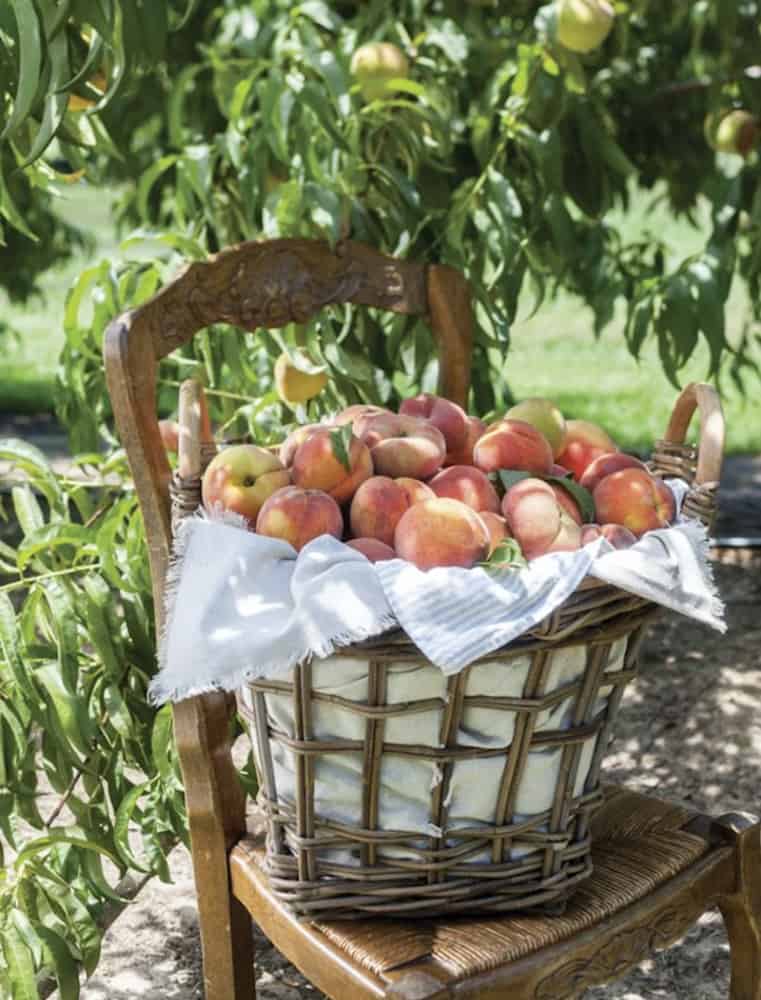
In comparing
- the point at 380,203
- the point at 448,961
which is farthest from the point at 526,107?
the point at 448,961

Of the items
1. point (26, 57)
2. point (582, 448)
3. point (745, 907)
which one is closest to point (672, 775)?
point (745, 907)

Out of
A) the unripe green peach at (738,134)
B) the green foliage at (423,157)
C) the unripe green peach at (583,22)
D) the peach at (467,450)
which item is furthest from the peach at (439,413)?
the unripe green peach at (738,134)

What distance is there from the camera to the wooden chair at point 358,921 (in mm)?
1267

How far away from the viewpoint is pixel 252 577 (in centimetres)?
124

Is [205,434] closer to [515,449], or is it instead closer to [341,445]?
[341,445]

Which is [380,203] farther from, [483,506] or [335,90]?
[483,506]

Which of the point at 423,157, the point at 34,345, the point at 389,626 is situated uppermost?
the point at 423,157

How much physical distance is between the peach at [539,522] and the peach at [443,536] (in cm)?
5

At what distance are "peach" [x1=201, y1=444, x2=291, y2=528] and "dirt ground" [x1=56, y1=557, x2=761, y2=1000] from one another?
2.82 ft

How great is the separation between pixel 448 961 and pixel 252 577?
16.1 inches

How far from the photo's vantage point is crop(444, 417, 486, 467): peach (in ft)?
5.11

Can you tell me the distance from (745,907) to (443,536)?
2.02 feet

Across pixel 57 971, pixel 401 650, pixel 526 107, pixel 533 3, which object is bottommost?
pixel 57 971

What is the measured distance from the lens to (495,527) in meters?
1.31
